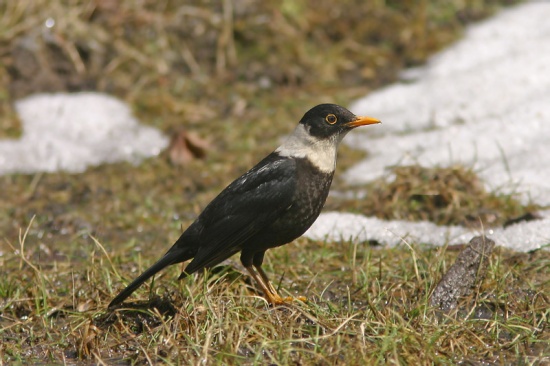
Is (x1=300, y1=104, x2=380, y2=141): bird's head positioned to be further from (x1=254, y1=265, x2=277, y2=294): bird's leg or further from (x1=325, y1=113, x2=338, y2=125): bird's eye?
(x1=254, y1=265, x2=277, y2=294): bird's leg

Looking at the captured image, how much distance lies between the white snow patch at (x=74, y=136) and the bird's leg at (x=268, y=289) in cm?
303

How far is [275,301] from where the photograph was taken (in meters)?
4.39

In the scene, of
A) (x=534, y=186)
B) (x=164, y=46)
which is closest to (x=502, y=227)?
(x=534, y=186)

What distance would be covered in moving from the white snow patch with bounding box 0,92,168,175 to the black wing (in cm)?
295

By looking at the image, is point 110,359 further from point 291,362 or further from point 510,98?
point 510,98

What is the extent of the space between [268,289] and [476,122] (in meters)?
3.50

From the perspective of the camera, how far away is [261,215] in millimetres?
4441

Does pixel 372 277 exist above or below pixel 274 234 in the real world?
below

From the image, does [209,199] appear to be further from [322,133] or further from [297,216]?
[297,216]

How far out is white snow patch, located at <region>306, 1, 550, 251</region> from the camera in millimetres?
5688

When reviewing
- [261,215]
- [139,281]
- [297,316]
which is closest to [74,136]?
[139,281]

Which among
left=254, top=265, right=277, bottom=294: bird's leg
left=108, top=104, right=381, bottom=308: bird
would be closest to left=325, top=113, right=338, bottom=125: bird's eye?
left=108, top=104, right=381, bottom=308: bird

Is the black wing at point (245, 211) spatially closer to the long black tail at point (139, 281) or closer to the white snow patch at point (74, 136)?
the long black tail at point (139, 281)

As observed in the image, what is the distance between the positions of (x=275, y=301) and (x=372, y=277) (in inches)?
26.1
